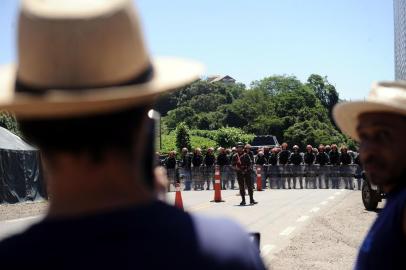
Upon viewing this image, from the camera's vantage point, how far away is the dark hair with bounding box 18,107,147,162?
1562 mm

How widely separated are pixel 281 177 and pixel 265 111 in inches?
3561

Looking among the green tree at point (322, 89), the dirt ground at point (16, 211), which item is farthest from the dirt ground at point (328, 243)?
the green tree at point (322, 89)

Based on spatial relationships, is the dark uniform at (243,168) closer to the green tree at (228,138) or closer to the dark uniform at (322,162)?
the dark uniform at (322,162)

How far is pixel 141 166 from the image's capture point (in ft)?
5.41

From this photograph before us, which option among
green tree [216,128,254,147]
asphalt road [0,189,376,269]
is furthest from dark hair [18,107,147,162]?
green tree [216,128,254,147]

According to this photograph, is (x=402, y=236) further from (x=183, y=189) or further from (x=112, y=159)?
(x=183, y=189)

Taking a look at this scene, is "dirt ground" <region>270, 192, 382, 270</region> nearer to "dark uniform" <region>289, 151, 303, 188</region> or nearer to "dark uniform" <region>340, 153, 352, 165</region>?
"dark uniform" <region>340, 153, 352, 165</region>

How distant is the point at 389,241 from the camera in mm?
→ 2559

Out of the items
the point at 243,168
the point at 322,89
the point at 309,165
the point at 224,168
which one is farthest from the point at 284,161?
the point at 322,89

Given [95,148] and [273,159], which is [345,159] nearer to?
[273,159]

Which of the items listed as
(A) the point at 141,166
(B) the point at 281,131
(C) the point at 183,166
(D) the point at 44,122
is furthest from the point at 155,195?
(B) the point at 281,131

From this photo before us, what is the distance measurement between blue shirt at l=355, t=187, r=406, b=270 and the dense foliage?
76.6 metres

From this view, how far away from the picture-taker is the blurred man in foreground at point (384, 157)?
2572 millimetres

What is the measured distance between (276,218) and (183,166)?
1621 cm
